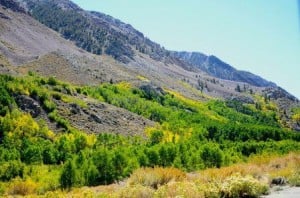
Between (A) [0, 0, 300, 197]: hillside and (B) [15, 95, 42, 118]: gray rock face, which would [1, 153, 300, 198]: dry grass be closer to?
(A) [0, 0, 300, 197]: hillside

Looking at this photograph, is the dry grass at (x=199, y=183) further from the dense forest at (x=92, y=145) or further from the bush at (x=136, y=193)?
the dense forest at (x=92, y=145)

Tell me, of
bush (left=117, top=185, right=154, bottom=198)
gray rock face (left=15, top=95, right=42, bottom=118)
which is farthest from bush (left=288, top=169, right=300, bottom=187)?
gray rock face (left=15, top=95, right=42, bottom=118)

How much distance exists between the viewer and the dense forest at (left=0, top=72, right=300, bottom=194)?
73.7 m

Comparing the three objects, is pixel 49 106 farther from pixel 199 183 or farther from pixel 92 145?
pixel 199 183

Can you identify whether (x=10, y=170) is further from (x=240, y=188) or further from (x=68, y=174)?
(x=240, y=188)

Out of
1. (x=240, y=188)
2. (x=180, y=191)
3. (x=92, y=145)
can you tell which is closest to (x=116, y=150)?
(x=92, y=145)

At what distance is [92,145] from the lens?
113000 mm

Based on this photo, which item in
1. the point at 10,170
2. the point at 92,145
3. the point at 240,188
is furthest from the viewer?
the point at 92,145

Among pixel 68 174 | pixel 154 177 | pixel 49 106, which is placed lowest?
pixel 68 174

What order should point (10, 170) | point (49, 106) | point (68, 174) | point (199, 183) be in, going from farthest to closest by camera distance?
Answer: point (49, 106) < point (10, 170) < point (68, 174) < point (199, 183)

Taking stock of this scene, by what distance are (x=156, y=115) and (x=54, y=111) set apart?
6232 cm

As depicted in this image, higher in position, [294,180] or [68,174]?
[294,180]

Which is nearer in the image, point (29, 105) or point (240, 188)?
point (240, 188)

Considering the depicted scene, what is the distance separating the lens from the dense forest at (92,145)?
2901 inches
